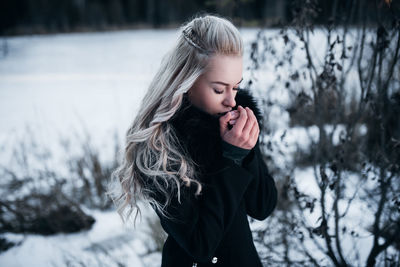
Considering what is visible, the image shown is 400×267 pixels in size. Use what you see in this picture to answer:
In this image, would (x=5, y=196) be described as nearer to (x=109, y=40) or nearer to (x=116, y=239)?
(x=116, y=239)

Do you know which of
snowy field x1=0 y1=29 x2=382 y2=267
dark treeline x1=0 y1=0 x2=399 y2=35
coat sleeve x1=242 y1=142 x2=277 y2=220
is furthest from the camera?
dark treeline x1=0 y1=0 x2=399 y2=35

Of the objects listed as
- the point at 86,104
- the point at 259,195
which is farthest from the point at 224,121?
the point at 86,104

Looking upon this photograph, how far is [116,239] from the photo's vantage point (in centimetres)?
305

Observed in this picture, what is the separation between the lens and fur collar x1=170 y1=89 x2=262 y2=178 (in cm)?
119

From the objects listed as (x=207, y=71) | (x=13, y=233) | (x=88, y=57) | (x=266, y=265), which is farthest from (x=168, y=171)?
(x=88, y=57)

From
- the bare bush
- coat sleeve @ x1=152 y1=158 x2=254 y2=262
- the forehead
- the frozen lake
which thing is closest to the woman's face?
the forehead

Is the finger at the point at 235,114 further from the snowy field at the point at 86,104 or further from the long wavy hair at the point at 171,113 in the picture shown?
the snowy field at the point at 86,104

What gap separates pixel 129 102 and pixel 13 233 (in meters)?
4.98

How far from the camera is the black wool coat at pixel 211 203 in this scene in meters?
Answer: 1.12

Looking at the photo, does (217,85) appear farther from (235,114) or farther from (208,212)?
(208,212)

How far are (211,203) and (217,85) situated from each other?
0.48 meters

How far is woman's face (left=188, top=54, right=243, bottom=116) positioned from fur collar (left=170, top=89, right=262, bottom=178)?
0.03 meters

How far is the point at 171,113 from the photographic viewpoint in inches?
46.8

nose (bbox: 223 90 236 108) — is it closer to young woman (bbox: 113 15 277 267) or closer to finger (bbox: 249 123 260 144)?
young woman (bbox: 113 15 277 267)
